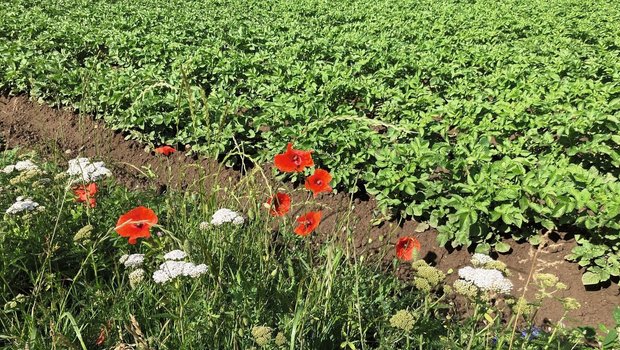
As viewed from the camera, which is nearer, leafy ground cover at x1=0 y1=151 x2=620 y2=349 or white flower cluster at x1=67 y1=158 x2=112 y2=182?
leafy ground cover at x1=0 y1=151 x2=620 y2=349

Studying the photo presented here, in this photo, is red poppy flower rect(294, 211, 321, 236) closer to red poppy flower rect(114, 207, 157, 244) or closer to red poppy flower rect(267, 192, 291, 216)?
red poppy flower rect(267, 192, 291, 216)

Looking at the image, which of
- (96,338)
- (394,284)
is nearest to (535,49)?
(394,284)

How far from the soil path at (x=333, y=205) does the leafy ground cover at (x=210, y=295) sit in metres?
0.19

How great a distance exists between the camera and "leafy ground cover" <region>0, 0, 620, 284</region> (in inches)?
126

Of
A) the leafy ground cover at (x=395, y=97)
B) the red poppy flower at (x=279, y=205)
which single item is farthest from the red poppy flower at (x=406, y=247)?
the red poppy flower at (x=279, y=205)

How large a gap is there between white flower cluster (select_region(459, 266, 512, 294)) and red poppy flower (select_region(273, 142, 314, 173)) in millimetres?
820

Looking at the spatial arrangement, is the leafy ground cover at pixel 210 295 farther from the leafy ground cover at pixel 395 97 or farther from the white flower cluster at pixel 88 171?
the leafy ground cover at pixel 395 97

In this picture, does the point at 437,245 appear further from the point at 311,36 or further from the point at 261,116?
the point at 311,36

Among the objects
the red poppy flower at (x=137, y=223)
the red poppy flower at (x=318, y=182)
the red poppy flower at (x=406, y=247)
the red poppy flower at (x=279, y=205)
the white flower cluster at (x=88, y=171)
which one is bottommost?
the red poppy flower at (x=406, y=247)

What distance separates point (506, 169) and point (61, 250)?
2.48 meters

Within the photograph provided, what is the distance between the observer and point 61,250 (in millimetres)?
2695

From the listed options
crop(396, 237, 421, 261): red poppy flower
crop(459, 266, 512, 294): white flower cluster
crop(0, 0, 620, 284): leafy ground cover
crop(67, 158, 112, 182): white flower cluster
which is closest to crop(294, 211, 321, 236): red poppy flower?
crop(0, 0, 620, 284): leafy ground cover

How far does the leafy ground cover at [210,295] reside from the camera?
1.77 m

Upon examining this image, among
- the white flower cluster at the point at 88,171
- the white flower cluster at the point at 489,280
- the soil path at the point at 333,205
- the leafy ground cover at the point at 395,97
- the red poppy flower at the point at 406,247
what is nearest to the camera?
the white flower cluster at the point at 489,280
